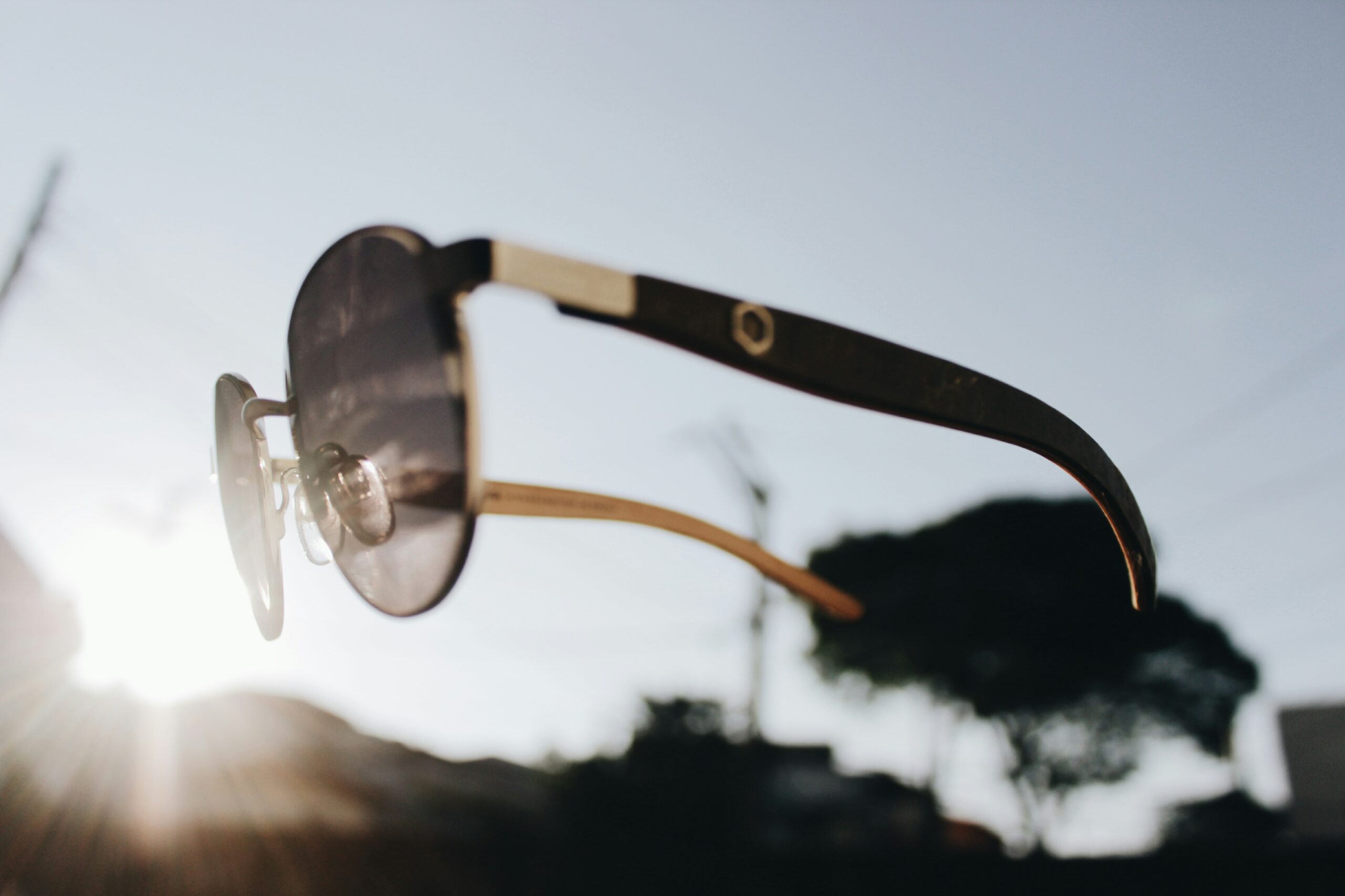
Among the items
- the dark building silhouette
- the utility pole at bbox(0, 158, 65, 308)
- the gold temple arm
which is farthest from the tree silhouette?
the gold temple arm

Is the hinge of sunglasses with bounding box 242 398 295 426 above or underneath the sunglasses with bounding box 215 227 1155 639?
Result: above

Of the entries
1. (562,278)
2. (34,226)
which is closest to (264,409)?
(562,278)

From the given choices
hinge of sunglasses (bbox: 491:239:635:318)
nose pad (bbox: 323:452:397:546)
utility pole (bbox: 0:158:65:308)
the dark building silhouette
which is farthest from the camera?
the dark building silhouette

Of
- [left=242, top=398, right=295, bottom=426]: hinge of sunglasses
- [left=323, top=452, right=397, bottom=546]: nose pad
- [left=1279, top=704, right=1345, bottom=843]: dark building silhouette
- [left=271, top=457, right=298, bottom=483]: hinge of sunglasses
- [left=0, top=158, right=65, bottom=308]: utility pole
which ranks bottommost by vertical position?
[left=323, top=452, right=397, bottom=546]: nose pad

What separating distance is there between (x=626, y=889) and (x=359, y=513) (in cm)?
1482

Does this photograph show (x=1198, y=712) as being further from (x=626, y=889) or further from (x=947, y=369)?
(x=947, y=369)

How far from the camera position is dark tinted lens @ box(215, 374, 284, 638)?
103cm

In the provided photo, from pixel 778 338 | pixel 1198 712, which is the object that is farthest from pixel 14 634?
pixel 1198 712

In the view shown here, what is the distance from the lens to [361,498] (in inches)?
37.4

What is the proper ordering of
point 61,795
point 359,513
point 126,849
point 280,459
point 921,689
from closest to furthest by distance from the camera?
point 359,513 → point 280,459 → point 61,795 → point 126,849 → point 921,689

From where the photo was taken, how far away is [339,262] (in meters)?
0.90

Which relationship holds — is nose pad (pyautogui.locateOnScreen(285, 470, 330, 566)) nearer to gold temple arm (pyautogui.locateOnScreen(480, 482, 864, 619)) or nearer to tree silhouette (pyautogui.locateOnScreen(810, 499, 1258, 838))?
gold temple arm (pyautogui.locateOnScreen(480, 482, 864, 619))

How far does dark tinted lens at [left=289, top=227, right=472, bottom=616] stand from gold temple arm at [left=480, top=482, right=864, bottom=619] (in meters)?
0.05

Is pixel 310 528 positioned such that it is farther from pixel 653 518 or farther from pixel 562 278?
pixel 562 278
